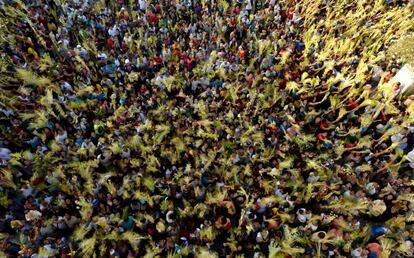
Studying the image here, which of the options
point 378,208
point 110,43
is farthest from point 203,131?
point 378,208

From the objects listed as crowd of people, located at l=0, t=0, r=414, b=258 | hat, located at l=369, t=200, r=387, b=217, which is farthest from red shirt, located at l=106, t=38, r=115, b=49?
hat, located at l=369, t=200, r=387, b=217

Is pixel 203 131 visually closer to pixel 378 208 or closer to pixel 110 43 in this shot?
pixel 110 43

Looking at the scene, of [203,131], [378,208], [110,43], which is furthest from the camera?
[110,43]

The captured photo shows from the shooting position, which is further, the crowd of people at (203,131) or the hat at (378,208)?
the hat at (378,208)

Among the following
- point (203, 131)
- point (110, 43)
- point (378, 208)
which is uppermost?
point (110, 43)

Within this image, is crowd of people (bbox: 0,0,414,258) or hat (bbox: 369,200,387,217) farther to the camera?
hat (bbox: 369,200,387,217)

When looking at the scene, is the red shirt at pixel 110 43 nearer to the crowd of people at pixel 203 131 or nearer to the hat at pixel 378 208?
the crowd of people at pixel 203 131

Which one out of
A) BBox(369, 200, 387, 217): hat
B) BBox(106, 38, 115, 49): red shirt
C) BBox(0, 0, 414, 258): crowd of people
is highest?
BBox(106, 38, 115, 49): red shirt

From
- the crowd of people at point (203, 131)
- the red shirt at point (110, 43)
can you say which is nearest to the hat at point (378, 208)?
the crowd of people at point (203, 131)

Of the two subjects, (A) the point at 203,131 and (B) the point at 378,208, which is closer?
(B) the point at 378,208

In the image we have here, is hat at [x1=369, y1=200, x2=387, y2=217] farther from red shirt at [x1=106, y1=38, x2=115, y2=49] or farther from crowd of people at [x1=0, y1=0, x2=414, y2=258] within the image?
red shirt at [x1=106, y1=38, x2=115, y2=49]
